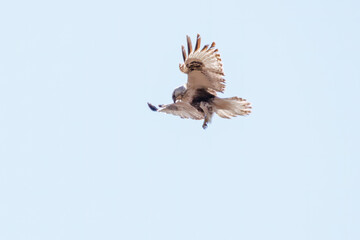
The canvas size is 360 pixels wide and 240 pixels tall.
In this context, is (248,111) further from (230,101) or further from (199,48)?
(199,48)

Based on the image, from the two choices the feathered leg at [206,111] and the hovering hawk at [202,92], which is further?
the feathered leg at [206,111]

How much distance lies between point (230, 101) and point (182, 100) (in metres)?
0.89

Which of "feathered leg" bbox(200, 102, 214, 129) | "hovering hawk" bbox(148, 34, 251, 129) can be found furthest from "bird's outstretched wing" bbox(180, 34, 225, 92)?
"feathered leg" bbox(200, 102, 214, 129)

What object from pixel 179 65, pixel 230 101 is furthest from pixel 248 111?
pixel 179 65

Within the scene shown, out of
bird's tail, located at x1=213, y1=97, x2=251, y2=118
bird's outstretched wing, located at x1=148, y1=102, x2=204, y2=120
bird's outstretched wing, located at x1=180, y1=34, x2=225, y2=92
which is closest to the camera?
bird's outstretched wing, located at x1=180, y1=34, x2=225, y2=92

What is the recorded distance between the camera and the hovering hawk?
15.4 meters

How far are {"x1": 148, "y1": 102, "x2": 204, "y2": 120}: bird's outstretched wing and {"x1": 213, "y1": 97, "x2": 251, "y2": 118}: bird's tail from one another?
0.46m

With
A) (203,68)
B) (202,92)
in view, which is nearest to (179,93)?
(202,92)

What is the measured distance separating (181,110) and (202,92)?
0.67 metres

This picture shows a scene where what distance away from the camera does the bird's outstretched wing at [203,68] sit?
15320 millimetres

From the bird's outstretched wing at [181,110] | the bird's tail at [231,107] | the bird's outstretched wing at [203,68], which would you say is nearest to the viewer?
the bird's outstretched wing at [203,68]

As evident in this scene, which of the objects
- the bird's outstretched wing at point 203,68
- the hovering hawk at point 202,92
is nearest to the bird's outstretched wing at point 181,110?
the hovering hawk at point 202,92

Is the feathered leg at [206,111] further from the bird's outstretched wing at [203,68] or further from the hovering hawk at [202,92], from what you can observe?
the bird's outstretched wing at [203,68]

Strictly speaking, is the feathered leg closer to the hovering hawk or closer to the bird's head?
the hovering hawk
